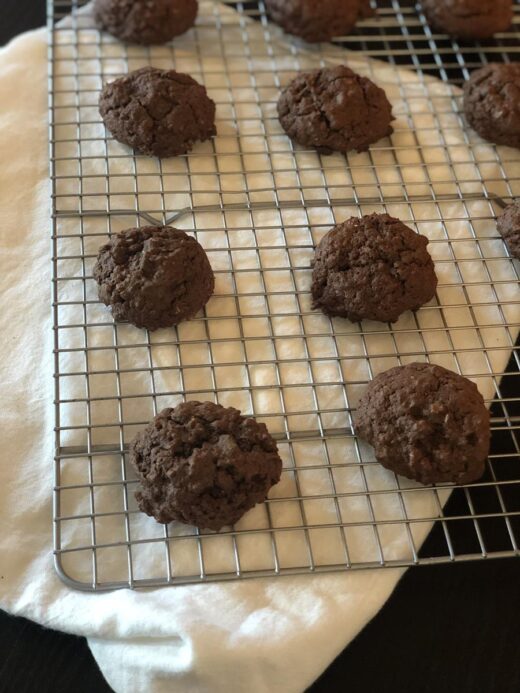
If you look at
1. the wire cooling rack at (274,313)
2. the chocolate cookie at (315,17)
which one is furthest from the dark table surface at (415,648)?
the chocolate cookie at (315,17)

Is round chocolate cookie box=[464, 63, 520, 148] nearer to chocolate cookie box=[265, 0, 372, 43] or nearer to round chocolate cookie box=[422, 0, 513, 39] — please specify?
round chocolate cookie box=[422, 0, 513, 39]

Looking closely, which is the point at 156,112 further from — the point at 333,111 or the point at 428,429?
the point at 428,429

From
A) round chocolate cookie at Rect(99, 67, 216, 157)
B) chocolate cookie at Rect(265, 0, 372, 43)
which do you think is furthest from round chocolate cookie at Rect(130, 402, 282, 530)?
chocolate cookie at Rect(265, 0, 372, 43)

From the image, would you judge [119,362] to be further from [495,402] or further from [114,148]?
[495,402]

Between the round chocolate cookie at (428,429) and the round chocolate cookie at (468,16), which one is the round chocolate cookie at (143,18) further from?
the round chocolate cookie at (428,429)

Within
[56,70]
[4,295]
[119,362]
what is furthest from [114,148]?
[119,362]

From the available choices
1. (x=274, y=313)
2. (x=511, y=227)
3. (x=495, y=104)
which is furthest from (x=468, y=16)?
(x=274, y=313)

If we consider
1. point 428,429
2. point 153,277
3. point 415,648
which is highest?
point 153,277
